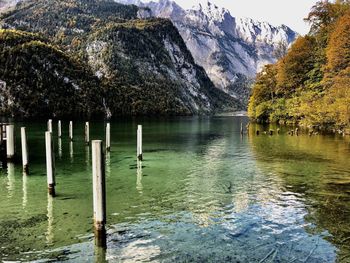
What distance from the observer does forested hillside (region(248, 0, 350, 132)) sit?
209ft

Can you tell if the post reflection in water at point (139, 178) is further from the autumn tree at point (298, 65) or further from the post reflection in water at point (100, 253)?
the autumn tree at point (298, 65)

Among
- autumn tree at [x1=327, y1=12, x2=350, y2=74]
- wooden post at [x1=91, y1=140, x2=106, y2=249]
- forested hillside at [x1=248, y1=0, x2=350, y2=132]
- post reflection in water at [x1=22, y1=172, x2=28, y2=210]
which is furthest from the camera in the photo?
autumn tree at [x1=327, y1=12, x2=350, y2=74]

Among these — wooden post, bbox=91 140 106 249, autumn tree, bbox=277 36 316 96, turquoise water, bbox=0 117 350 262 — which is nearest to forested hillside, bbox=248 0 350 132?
autumn tree, bbox=277 36 316 96

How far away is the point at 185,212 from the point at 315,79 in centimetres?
7611

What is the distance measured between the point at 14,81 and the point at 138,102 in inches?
2481

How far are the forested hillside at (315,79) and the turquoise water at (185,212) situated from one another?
3127 cm

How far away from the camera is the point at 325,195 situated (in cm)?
2333

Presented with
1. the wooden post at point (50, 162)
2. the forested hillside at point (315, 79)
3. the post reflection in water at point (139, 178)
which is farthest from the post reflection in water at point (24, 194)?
the forested hillside at point (315, 79)

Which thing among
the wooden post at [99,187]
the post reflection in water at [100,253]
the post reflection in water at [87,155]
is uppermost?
the wooden post at [99,187]

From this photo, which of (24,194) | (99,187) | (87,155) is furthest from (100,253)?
(87,155)

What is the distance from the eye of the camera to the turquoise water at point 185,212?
14609 mm

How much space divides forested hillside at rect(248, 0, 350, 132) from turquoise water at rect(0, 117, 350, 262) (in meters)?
31.3

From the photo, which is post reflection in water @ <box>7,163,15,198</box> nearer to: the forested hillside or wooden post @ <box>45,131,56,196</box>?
wooden post @ <box>45,131,56,196</box>

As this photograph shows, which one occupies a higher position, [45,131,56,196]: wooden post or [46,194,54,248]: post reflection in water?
[45,131,56,196]: wooden post
